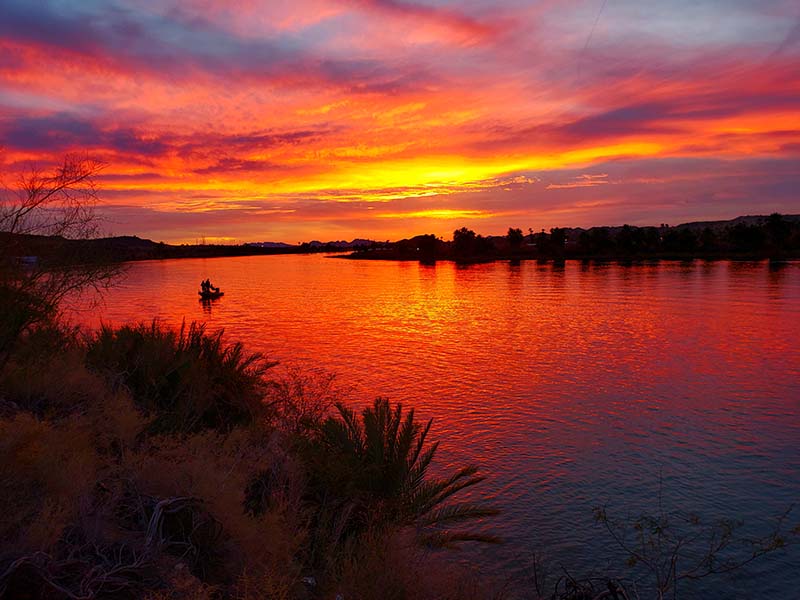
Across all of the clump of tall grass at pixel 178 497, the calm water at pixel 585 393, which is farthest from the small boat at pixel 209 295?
the clump of tall grass at pixel 178 497

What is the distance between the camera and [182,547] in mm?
5605

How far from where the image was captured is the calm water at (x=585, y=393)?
10.8 m

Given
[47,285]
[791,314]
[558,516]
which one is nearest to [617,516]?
[558,516]

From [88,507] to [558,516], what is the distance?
829cm

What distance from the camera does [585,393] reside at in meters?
19.4

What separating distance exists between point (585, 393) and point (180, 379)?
1357cm

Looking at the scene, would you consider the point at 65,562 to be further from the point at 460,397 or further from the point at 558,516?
the point at 460,397

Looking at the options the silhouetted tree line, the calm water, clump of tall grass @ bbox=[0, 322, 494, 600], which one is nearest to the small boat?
the calm water

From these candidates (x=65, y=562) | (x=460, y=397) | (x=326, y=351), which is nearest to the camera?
(x=65, y=562)

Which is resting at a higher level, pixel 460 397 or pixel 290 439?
pixel 290 439

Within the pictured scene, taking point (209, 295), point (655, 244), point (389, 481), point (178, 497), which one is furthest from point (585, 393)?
point (655, 244)

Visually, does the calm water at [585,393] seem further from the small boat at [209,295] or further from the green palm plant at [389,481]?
the small boat at [209,295]

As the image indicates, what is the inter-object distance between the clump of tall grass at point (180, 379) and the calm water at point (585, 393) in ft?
17.2

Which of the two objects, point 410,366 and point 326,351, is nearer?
point 410,366
